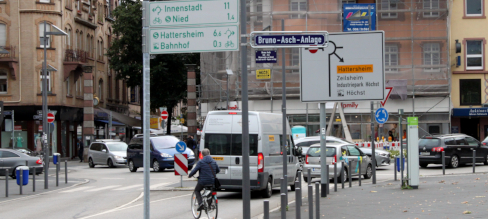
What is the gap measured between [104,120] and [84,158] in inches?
436

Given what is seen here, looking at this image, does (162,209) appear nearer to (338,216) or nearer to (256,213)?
(256,213)

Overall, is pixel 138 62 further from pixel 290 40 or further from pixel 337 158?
pixel 290 40

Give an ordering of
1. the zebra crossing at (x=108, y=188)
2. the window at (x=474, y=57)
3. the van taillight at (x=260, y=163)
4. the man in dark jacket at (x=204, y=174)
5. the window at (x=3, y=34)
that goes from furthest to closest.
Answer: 1. the window at (x=3, y=34)
2. the window at (x=474, y=57)
3. the zebra crossing at (x=108, y=188)
4. the van taillight at (x=260, y=163)
5. the man in dark jacket at (x=204, y=174)

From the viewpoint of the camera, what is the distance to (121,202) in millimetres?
17016

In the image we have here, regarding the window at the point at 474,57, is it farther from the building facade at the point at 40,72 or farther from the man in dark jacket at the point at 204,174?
the man in dark jacket at the point at 204,174

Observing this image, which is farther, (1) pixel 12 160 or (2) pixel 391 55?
(2) pixel 391 55

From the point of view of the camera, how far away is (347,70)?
50.9 feet

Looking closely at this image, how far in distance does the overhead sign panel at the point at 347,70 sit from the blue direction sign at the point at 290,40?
250 inches

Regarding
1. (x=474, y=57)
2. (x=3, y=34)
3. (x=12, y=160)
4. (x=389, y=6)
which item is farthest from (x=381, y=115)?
(x=3, y=34)

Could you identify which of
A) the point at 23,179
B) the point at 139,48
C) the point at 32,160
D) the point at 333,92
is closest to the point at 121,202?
the point at 23,179

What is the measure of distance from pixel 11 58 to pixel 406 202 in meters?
38.5

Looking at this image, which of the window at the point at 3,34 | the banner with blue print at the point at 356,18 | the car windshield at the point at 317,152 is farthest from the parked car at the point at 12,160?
the window at the point at 3,34

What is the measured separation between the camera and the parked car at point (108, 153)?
117 ft

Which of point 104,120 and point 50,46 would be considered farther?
point 104,120
